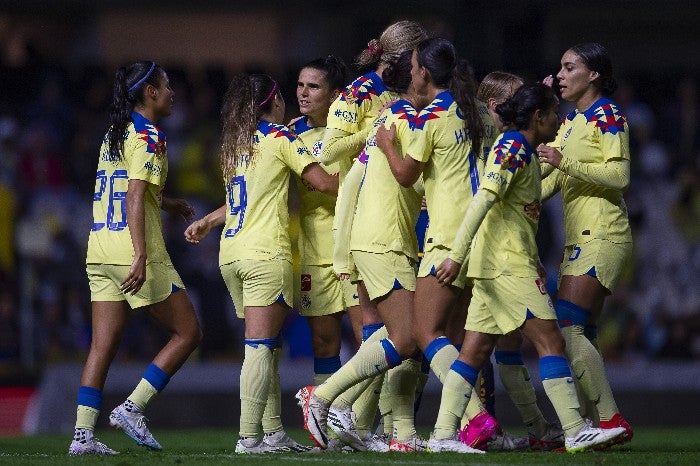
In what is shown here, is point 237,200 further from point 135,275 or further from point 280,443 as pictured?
point 280,443

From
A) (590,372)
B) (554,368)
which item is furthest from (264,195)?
(590,372)

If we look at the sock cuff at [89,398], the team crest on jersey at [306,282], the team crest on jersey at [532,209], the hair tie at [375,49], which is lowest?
the sock cuff at [89,398]

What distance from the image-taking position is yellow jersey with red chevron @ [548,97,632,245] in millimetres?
7629

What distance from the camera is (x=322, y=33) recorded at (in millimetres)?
18188

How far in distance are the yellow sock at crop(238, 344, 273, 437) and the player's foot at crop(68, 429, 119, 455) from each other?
2.52 feet

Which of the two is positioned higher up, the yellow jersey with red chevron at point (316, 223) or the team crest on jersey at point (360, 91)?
the team crest on jersey at point (360, 91)

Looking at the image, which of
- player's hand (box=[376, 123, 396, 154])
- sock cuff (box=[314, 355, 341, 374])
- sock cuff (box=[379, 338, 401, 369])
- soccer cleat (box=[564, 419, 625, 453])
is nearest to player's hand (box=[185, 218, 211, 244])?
sock cuff (box=[314, 355, 341, 374])

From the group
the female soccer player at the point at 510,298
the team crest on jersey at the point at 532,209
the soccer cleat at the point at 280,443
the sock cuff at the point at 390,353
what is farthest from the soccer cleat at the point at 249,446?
the team crest on jersey at the point at 532,209

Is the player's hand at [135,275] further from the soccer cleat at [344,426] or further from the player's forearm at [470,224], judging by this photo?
the player's forearm at [470,224]

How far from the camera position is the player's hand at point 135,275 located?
750 cm

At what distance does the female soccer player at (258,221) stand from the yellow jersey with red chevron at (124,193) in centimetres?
38

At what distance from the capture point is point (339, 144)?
25.2 ft

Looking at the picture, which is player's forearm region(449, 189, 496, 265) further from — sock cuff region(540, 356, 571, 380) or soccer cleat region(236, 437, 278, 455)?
soccer cleat region(236, 437, 278, 455)

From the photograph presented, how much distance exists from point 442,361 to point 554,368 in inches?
21.7
